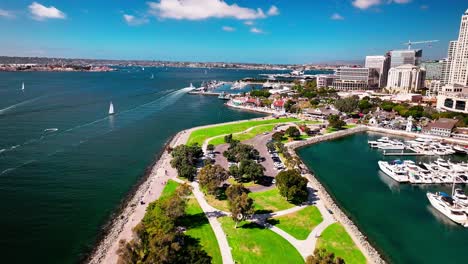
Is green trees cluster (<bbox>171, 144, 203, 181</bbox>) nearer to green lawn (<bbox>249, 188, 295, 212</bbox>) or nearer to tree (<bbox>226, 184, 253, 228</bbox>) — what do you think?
green lawn (<bbox>249, 188, 295, 212</bbox>)

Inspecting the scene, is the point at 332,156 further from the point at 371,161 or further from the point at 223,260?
the point at 223,260

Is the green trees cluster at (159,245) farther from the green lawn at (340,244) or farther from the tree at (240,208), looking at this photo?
the green lawn at (340,244)

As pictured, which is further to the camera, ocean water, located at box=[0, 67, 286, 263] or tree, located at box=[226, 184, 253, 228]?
ocean water, located at box=[0, 67, 286, 263]

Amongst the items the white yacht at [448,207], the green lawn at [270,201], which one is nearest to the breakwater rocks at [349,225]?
the green lawn at [270,201]

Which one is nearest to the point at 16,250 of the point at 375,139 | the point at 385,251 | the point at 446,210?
the point at 385,251

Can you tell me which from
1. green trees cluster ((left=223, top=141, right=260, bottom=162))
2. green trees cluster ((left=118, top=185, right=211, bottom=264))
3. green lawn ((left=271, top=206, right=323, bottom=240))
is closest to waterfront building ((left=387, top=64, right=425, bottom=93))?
green trees cluster ((left=223, top=141, right=260, bottom=162))

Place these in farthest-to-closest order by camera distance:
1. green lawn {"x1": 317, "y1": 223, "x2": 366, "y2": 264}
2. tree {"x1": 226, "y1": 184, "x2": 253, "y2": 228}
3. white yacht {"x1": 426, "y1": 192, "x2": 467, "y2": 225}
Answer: white yacht {"x1": 426, "y1": 192, "x2": 467, "y2": 225} → tree {"x1": 226, "y1": 184, "x2": 253, "y2": 228} → green lawn {"x1": 317, "y1": 223, "x2": 366, "y2": 264}
